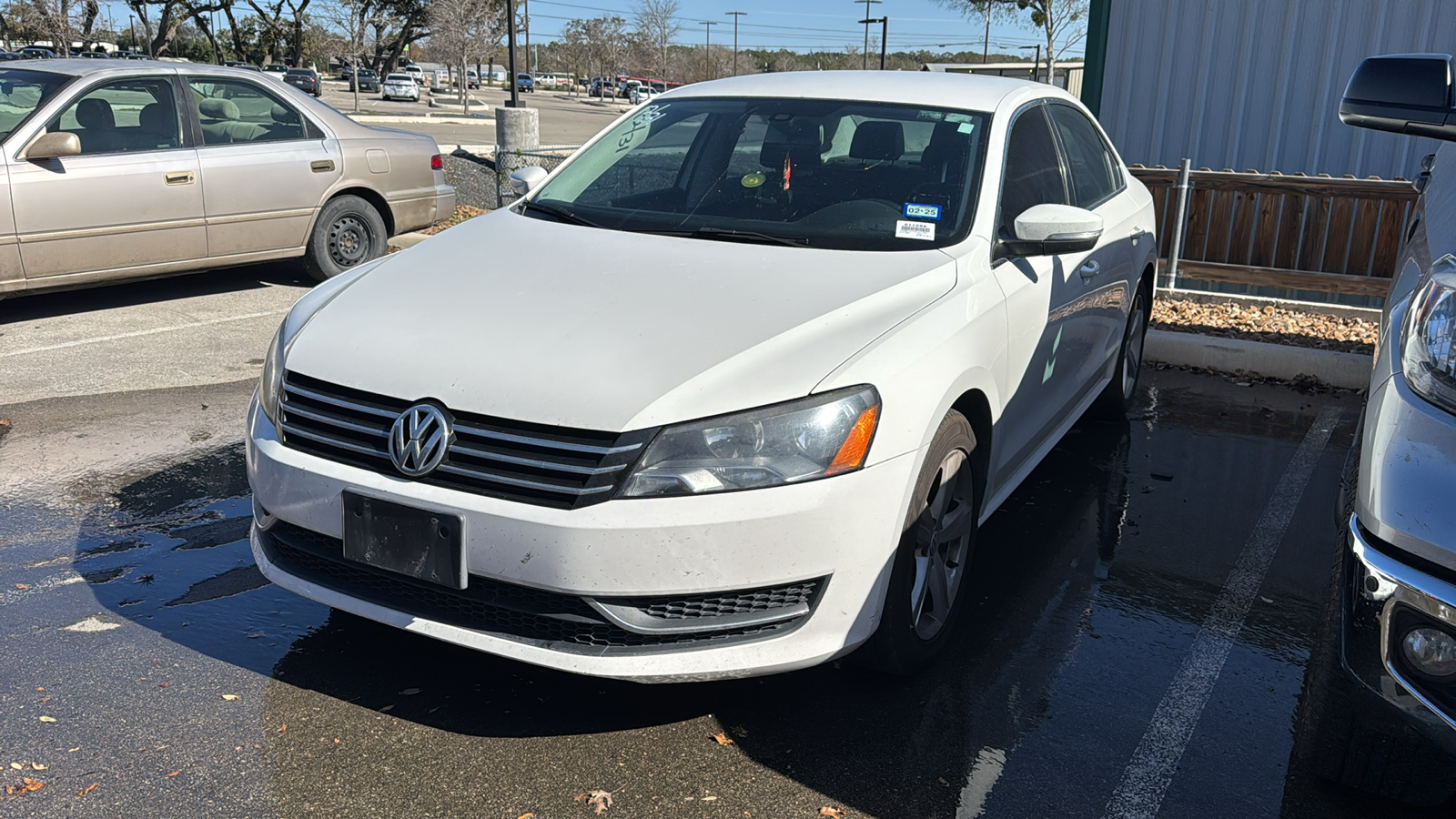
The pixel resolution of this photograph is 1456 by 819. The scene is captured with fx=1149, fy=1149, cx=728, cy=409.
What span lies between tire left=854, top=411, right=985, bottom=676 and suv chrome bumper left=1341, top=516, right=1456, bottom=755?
1.03 m

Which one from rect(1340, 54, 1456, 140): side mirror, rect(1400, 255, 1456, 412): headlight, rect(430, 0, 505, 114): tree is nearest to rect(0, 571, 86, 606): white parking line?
rect(1400, 255, 1456, 412): headlight

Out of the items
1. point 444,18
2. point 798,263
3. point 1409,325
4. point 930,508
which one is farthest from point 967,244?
point 444,18

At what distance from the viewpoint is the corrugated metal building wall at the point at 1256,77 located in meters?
8.80

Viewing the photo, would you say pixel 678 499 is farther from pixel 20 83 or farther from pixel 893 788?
pixel 20 83

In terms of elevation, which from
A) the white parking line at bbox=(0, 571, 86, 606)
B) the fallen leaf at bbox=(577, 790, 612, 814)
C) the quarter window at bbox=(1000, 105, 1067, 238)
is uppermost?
the quarter window at bbox=(1000, 105, 1067, 238)

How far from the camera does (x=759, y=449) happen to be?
2.72 metres

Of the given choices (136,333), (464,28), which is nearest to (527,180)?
(136,333)

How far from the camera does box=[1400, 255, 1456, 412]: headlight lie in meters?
2.28

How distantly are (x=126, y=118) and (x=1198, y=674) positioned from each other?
7.31 metres

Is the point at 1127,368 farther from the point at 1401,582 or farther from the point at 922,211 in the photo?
the point at 1401,582

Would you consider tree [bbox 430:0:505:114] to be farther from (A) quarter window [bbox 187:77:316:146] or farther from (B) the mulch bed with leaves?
(B) the mulch bed with leaves

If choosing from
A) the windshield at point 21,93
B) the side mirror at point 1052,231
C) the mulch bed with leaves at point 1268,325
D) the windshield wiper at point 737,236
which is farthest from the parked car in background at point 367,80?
the side mirror at point 1052,231

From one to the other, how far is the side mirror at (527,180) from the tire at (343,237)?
14.9 feet

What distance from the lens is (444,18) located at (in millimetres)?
47969
